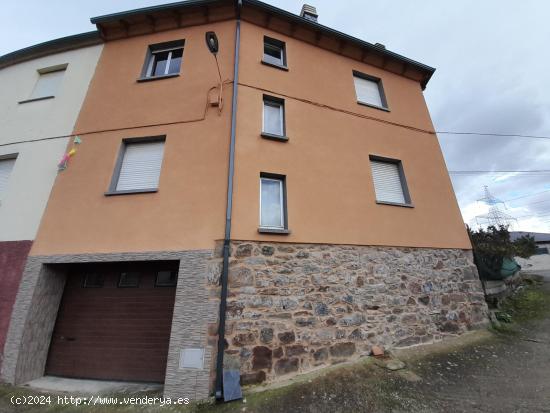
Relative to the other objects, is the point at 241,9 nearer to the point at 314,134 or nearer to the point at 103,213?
the point at 314,134

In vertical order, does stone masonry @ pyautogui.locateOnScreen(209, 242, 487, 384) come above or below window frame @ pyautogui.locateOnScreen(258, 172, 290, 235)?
below

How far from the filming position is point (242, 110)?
20.3 feet

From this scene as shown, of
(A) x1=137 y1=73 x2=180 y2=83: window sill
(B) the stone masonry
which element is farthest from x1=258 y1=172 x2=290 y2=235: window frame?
(A) x1=137 y1=73 x2=180 y2=83: window sill

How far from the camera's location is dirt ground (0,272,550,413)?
12.5 feet

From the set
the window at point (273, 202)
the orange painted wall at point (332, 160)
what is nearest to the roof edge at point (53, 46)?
the orange painted wall at point (332, 160)

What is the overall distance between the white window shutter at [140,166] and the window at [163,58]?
2558mm

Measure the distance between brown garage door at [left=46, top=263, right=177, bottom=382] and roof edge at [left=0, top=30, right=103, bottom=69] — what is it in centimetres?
710

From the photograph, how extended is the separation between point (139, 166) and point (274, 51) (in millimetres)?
5396

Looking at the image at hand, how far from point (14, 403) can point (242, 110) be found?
692cm

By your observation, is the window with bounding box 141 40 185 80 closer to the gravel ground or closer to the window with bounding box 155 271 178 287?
the window with bounding box 155 271 178 287

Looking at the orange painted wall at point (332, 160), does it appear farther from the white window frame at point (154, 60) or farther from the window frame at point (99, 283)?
the window frame at point (99, 283)

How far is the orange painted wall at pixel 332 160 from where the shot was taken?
572 cm

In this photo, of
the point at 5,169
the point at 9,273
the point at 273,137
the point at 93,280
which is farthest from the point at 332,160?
the point at 5,169

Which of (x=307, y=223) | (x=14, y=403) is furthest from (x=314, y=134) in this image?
(x=14, y=403)
